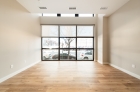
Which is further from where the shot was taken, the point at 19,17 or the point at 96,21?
the point at 96,21

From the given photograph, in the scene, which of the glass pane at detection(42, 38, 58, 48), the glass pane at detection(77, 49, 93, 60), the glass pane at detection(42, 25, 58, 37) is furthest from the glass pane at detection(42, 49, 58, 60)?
the glass pane at detection(77, 49, 93, 60)

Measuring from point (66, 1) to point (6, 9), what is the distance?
221cm

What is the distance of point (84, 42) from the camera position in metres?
6.78

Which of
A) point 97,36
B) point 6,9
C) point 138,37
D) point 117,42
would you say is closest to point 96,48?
point 97,36

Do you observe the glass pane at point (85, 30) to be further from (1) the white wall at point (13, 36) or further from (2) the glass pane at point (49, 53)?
(1) the white wall at point (13, 36)

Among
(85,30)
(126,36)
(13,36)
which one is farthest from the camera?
(85,30)

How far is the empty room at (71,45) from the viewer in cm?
274

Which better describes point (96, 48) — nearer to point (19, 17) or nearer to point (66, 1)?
point (66, 1)

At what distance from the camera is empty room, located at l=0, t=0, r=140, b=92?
2.74 meters

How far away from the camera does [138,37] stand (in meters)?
3.09

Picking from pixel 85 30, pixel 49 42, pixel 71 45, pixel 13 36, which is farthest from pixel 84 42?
pixel 13 36

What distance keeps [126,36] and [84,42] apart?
3292 millimetres

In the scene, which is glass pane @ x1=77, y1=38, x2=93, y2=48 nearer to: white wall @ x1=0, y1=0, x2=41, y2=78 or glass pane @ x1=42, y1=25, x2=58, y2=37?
glass pane @ x1=42, y1=25, x2=58, y2=37

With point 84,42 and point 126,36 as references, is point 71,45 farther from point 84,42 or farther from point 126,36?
point 126,36
